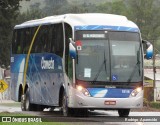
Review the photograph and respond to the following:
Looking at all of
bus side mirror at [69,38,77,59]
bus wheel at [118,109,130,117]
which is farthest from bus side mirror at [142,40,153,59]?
bus side mirror at [69,38,77,59]

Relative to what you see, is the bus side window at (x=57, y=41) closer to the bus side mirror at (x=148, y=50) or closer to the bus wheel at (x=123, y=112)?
the bus side mirror at (x=148, y=50)

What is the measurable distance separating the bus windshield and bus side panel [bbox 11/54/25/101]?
646cm

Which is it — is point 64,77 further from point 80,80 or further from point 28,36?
point 28,36

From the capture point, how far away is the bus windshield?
22844mm

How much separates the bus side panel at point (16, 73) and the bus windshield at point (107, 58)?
6460 mm

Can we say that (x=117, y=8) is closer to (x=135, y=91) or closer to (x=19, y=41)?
(x=19, y=41)

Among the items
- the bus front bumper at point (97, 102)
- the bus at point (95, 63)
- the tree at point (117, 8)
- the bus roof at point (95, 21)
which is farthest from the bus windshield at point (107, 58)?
the tree at point (117, 8)

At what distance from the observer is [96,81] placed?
74.8 feet

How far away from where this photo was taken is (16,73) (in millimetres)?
30344

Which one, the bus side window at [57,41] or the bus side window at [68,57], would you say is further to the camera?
the bus side window at [57,41]

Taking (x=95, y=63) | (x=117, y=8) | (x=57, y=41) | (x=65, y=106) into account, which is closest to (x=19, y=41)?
(x=57, y=41)

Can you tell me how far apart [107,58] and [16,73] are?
8.25 m

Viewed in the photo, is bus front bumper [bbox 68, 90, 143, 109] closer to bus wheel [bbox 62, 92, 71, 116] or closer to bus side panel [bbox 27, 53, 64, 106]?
bus wheel [bbox 62, 92, 71, 116]

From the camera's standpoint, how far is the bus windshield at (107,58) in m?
22.8
